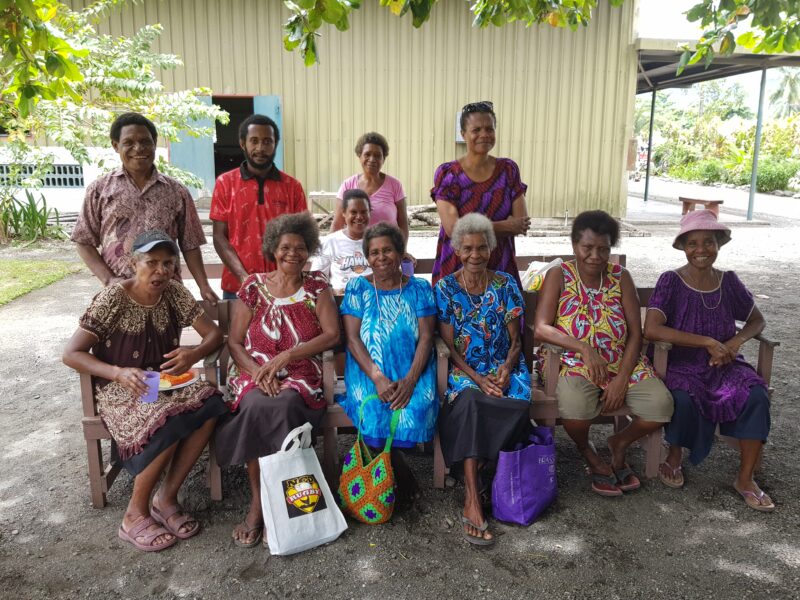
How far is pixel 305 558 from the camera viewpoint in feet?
Answer: 9.07

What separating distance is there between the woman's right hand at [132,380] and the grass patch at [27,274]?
17.1 ft

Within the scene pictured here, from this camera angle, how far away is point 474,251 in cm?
330

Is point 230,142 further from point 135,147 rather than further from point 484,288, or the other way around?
point 484,288

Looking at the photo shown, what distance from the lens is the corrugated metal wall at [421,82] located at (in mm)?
12062

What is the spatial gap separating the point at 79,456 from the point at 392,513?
191 centimetres

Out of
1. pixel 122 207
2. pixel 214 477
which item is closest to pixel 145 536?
pixel 214 477

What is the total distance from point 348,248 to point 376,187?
1.88ft

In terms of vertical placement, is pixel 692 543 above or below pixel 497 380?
below

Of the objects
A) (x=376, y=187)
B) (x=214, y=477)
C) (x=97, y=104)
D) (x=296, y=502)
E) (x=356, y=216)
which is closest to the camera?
(x=296, y=502)

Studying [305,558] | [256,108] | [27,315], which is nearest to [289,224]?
[305,558]

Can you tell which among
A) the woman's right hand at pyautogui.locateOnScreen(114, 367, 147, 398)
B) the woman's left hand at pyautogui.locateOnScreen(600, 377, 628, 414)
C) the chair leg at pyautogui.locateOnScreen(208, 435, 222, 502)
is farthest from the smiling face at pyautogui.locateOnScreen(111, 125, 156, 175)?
the woman's left hand at pyautogui.locateOnScreen(600, 377, 628, 414)

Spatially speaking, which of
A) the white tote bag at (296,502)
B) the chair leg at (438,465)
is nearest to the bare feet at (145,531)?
the white tote bag at (296,502)

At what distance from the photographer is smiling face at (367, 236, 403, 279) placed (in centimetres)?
326

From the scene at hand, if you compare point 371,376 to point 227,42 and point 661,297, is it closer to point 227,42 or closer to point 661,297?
point 661,297
